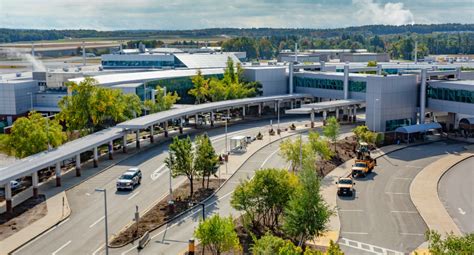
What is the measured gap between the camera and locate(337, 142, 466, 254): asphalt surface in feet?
135

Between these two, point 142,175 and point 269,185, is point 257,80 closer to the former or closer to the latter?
point 142,175

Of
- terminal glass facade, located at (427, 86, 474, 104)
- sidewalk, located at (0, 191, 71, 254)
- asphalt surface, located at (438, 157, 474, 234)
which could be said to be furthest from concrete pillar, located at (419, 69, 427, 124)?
sidewalk, located at (0, 191, 71, 254)

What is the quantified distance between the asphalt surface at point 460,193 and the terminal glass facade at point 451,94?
15237mm

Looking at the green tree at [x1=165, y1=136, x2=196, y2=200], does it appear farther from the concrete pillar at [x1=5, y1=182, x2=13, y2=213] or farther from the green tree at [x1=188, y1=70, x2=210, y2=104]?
the green tree at [x1=188, y1=70, x2=210, y2=104]

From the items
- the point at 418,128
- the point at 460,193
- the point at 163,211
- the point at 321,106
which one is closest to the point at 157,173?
the point at 163,211

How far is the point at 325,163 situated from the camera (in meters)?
64.8

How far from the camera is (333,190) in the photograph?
179 feet

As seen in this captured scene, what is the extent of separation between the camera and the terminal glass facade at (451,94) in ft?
261

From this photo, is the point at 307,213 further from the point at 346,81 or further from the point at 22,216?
the point at 346,81

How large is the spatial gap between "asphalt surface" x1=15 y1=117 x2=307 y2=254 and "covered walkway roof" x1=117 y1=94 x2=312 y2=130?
11.6ft

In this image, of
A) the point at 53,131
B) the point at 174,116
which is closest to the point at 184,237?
the point at 53,131

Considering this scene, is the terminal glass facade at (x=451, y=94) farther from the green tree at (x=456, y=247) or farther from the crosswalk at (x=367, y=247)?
the green tree at (x=456, y=247)

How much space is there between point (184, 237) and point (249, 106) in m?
63.8

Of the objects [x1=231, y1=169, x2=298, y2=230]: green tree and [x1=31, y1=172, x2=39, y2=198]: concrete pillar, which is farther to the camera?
[x1=31, y1=172, x2=39, y2=198]: concrete pillar
